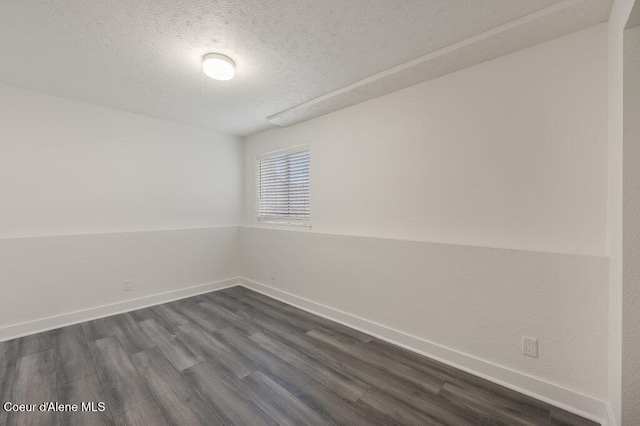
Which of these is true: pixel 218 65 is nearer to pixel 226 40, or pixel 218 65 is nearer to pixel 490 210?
pixel 226 40

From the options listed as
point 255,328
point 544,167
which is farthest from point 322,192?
point 544,167

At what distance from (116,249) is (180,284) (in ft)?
3.11

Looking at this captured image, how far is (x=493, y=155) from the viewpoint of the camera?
210 centimetres

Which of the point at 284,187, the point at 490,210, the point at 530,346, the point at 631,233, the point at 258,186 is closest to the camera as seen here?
the point at 631,233

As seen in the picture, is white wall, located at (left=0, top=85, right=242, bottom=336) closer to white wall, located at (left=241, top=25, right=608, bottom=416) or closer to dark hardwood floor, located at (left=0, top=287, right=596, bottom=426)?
dark hardwood floor, located at (left=0, top=287, right=596, bottom=426)

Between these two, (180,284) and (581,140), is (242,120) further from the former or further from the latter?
(581,140)

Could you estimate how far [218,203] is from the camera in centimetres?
443

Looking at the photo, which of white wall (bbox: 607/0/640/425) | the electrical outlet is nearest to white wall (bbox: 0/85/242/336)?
the electrical outlet

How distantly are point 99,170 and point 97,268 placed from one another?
1180mm

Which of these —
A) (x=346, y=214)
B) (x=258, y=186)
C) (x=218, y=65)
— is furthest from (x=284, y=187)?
(x=218, y=65)

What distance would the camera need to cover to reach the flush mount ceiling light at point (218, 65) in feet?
7.15

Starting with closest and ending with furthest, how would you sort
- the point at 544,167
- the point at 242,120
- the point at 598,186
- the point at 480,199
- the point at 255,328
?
the point at 598,186, the point at 544,167, the point at 480,199, the point at 255,328, the point at 242,120

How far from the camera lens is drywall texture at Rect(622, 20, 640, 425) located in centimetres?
132

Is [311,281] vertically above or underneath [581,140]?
underneath
